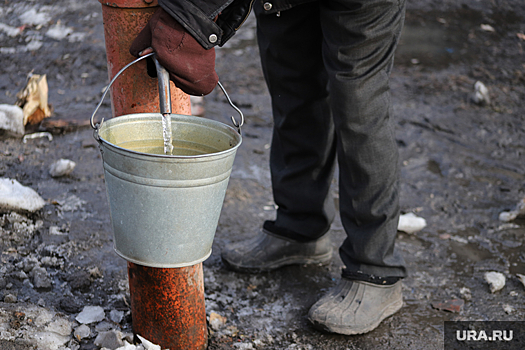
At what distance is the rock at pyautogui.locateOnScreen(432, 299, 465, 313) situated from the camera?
2.16 meters

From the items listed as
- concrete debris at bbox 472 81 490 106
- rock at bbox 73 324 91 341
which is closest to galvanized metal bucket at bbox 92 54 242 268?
rock at bbox 73 324 91 341

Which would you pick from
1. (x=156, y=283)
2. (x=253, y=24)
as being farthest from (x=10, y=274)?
(x=253, y=24)

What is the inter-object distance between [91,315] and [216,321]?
469mm

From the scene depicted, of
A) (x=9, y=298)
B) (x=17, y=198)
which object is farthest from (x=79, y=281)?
(x=17, y=198)

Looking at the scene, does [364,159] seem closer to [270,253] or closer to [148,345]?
[270,253]

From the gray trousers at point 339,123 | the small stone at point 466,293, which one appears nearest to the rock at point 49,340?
the gray trousers at point 339,123

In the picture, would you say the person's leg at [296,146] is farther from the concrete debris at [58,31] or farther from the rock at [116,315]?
the concrete debris at [58,31]

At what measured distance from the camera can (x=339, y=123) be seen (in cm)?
187

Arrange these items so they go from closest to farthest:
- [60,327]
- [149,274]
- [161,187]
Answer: [161,187] < [149,274] < [60,327]

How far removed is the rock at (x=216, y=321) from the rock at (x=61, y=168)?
1382mm

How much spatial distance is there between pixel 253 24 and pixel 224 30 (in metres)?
4.42

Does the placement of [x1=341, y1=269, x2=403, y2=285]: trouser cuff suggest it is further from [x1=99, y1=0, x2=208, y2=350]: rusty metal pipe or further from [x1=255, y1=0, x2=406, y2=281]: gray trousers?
[x1=99, y1=0, x2=208, y2=350]: rusty metal pipe

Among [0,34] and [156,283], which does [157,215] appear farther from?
[0,34]

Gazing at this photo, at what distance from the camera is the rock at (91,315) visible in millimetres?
1839
